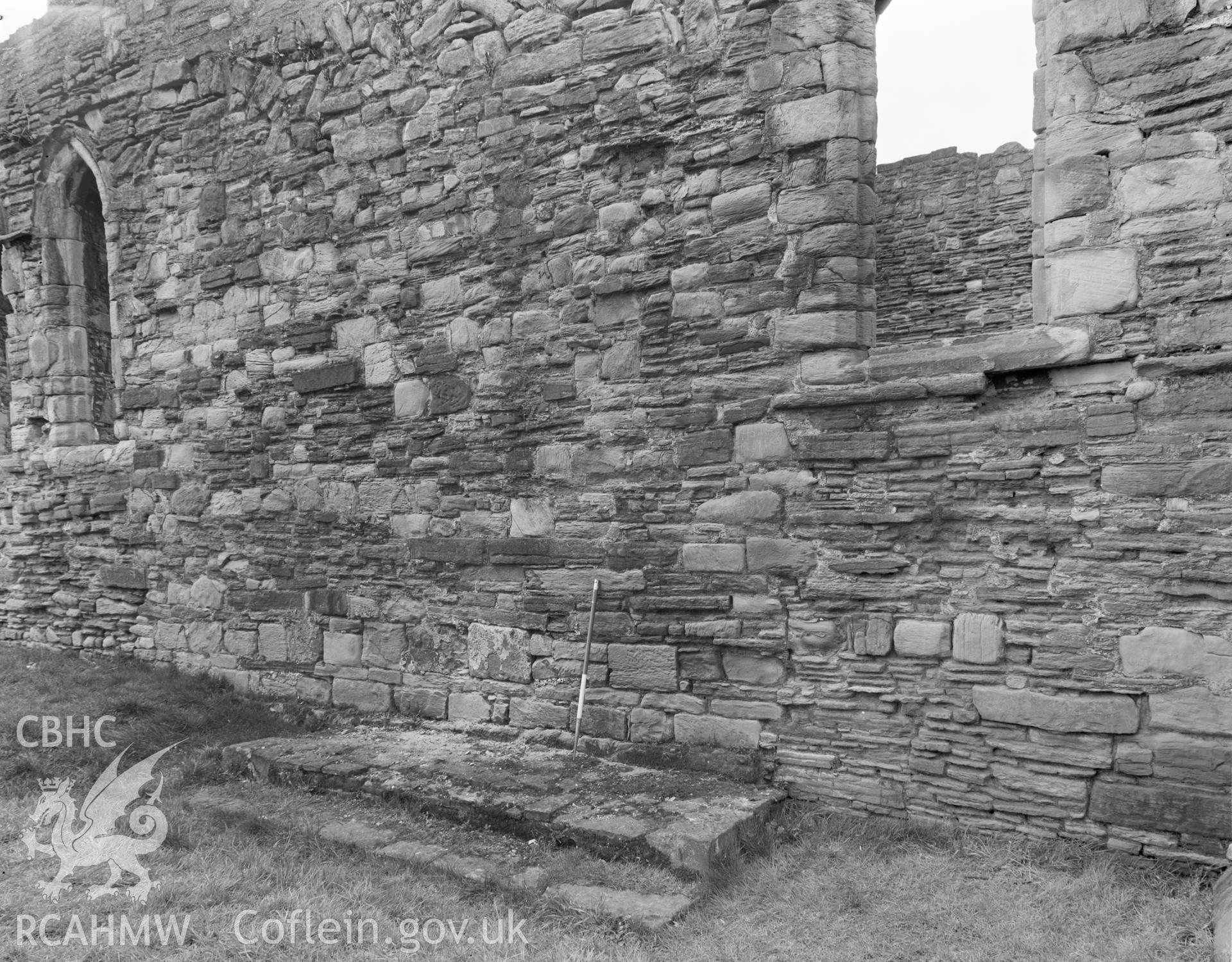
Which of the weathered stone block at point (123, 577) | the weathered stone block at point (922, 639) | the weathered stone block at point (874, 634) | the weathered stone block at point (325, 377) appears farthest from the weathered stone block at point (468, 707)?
the weathered stone block at point (123, 577)

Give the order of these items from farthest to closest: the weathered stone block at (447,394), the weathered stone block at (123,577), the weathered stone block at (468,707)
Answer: the weathered stone block at (123,577)
the weathered stone block at (447,394)
the weathered stone block at (468,707)

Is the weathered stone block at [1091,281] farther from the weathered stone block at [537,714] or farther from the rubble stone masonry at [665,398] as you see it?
the weathered stone block at [537,714]

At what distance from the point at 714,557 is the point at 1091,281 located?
7.01 ft

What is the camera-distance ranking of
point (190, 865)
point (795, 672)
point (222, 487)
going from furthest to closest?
point (222, 487), point (795, 672), point (190, 865)

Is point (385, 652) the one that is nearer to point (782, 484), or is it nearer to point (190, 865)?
point (190, 865)

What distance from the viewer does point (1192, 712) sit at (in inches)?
152

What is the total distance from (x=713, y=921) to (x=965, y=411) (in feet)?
7.83

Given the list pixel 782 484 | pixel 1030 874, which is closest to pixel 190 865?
pixel 782 484

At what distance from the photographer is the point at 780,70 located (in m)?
4.82

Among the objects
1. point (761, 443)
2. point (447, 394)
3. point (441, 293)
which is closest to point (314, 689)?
point (447, 394)

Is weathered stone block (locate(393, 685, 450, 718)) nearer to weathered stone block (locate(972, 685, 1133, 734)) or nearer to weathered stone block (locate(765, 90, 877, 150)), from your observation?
weathered stone block (locate(972, 685, 1133, 734))

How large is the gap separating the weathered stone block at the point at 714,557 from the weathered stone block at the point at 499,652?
116cm

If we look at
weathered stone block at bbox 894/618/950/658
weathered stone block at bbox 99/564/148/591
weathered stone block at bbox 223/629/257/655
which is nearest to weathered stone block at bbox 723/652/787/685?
weathered stone block at bbox 894/618/950/658

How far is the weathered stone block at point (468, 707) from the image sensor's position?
5809 mm
